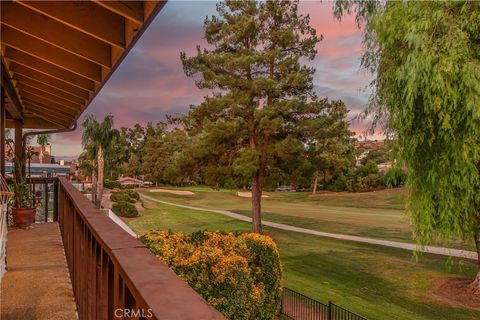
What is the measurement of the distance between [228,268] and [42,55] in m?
4.04

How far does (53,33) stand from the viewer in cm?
325

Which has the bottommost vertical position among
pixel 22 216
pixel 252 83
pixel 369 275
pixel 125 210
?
pixel 369 275

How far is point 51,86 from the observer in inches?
197

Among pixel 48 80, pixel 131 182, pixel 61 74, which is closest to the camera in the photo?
pixel 61 74

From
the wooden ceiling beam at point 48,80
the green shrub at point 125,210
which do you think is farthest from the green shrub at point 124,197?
the wooden ceiling beam at point 48,80

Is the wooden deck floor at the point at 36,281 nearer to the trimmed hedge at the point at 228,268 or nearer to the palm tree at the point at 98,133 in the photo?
the trimmed hedge at the point at 228,268

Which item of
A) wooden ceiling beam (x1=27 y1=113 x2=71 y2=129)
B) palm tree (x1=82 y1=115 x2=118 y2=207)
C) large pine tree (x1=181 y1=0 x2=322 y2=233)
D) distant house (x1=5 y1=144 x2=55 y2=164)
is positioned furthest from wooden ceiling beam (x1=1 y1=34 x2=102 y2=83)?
palm tree (x1=82 y1=115 x2=118 y2=207)

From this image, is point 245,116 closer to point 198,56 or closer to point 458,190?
point 198,56

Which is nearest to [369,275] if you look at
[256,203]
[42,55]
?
[256,203]

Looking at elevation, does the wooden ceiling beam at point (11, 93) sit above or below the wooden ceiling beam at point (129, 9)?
above

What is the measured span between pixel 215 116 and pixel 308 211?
15.1 meters

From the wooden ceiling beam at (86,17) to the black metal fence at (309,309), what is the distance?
659 centimetres

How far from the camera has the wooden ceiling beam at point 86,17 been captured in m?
2.80

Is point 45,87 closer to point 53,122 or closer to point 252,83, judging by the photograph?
point 53,122
